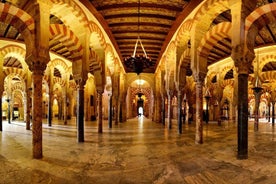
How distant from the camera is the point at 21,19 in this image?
4.09 m

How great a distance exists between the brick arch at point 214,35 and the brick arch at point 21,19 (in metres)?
4.27

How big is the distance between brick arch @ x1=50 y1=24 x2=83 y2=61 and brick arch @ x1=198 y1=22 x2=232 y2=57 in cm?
347

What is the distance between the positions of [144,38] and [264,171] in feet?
23.1

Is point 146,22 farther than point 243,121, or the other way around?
point 146,22

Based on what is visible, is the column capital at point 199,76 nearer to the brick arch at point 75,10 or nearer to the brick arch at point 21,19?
the brick arch at point 75,10

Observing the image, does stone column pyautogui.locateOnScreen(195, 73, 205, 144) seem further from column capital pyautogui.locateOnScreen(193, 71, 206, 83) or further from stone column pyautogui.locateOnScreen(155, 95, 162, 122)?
stone column pyautogui.locateOnScreen(155, 95, 162, 122)

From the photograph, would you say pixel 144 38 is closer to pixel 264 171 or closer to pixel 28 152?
pixel 28 152

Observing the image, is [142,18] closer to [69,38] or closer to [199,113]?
[69,38]

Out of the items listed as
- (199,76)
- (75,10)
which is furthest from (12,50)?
(199,76)

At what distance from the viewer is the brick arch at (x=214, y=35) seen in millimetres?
5441

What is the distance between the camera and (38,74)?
4.18 m

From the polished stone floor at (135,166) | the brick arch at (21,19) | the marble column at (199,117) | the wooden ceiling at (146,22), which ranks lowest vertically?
the polished stone floor at (135,166)

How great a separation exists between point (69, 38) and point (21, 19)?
1761 millimetres

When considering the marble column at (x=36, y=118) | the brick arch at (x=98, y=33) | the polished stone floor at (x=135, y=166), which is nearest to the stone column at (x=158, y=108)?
the brick arch at (x=98, y=33)
